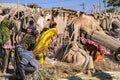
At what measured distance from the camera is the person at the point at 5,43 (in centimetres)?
1240

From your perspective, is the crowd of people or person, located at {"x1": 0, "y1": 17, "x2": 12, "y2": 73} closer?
the crowd of people

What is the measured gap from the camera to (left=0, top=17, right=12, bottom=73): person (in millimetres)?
12398

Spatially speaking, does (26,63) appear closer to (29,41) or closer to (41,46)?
(29,41)

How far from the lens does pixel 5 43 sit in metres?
12.5

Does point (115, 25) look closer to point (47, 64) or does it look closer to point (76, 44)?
point (76, 44)

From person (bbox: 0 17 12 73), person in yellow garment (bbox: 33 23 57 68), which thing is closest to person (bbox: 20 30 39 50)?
person in yellow garment (bbox: 33 23 57 68)

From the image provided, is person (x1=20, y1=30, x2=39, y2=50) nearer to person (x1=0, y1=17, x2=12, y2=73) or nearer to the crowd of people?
the crowd of people

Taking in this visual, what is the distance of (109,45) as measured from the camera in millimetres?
8086

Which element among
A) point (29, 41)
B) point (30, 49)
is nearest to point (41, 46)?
point (30, 49)

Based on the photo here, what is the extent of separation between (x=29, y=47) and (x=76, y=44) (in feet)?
9.52

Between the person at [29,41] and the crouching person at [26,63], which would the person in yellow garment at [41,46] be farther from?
the crouching person at [26,63]

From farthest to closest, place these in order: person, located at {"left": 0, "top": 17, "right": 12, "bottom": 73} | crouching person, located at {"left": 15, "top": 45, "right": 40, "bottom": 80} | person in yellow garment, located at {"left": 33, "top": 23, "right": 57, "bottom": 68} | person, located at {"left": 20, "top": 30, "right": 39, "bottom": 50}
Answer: person, located at {"left": 0, "top": 17, "right": 12, "bottom": 73} < person in yellow garment, located at {"left": 33, "top": 23, "right": 57, "bottom": 68} < person, located at {"left": 20, "top": 30, "right": 39, "bottom": 50} < crouching person, located at {"left": 15, "top": 45, "right": 40, "bottom": 80}

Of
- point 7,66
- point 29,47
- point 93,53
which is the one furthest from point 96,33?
point 93,53

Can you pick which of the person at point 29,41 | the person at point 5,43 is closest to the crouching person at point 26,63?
the person at point 29,41
